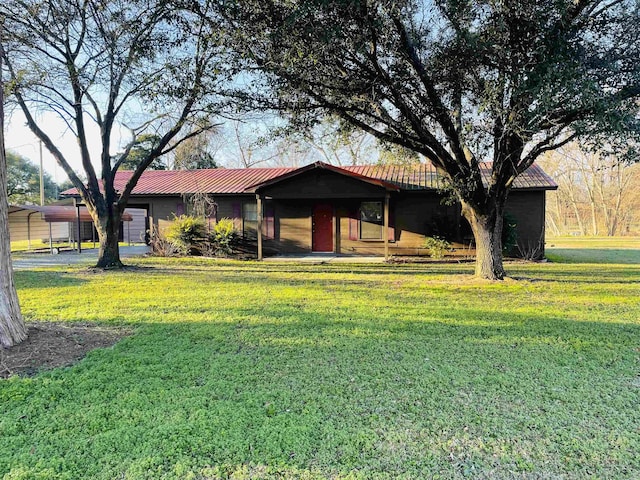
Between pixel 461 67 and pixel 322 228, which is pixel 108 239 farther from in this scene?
pixel 461 67

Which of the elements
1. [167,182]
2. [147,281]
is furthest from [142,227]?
[147,281]

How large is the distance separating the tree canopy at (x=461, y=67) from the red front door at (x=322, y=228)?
7.58 metres

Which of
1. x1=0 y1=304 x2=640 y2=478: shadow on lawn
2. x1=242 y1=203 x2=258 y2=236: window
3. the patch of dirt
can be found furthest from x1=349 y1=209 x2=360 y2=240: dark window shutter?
the patch of dirt

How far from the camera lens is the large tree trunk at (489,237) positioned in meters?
9.73

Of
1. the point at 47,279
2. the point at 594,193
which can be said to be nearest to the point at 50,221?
the point at 47,279

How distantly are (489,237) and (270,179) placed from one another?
8.32 meters

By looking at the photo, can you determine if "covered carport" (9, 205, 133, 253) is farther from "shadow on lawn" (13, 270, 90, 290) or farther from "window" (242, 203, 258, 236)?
"shadow on lawn" (13, 270, 90, 290)

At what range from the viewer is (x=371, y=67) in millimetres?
8195

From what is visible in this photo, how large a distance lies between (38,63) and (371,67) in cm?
916

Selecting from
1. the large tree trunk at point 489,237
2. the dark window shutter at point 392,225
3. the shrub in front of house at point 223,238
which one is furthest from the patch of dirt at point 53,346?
the dark window shutter at point 392,225

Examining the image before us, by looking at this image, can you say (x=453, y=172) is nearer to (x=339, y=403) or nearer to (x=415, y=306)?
(x=415, y=306)

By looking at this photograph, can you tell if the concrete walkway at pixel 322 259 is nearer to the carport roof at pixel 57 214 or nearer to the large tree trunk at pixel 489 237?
the large tree trunk at pixel 489 237

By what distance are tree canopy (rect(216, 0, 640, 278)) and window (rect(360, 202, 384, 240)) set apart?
6714mm

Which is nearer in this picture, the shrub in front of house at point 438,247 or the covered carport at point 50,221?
the shrub in front of house at point 438,247
